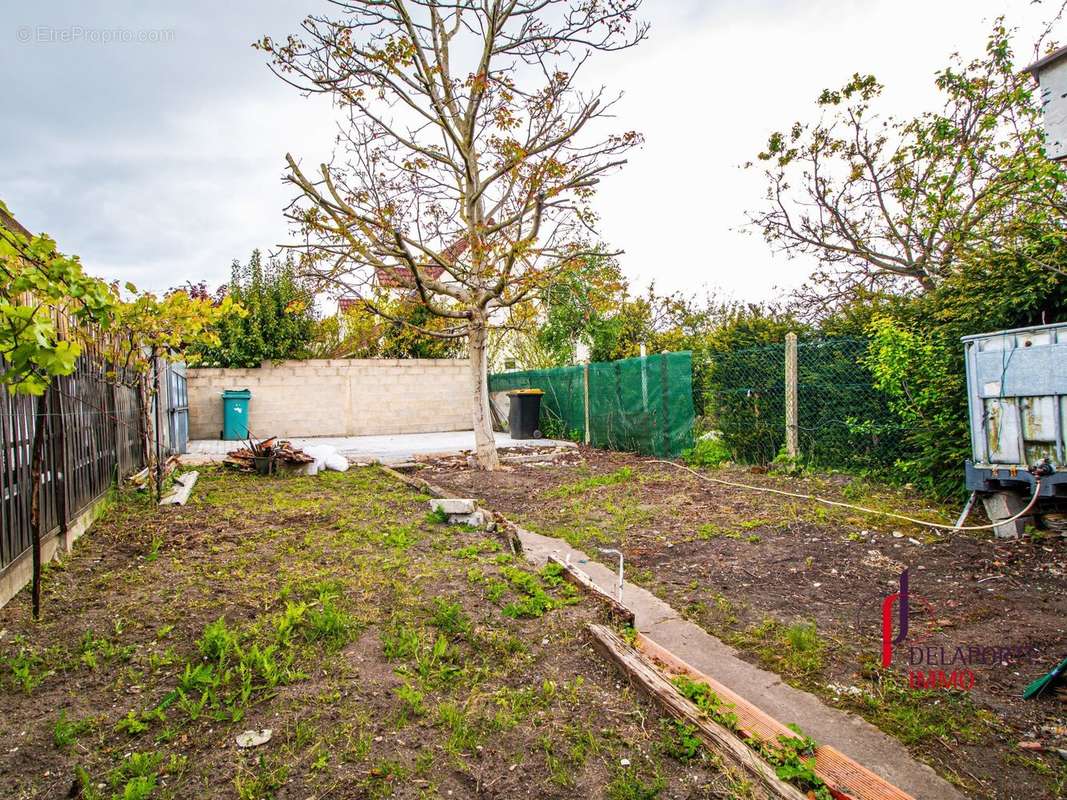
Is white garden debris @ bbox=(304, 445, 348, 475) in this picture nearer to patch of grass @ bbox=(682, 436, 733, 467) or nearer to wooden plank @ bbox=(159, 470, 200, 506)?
wooden plank @ bbox=(159, 470, 200, 506)

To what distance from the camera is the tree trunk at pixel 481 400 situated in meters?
9.58

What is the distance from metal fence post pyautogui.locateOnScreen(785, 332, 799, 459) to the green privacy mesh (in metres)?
1.89

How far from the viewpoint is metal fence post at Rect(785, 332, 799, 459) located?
7738mm

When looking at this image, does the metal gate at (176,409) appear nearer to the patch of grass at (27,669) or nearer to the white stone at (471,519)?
the white stone at (471,519)

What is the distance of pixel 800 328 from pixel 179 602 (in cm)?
775

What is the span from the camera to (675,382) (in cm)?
963

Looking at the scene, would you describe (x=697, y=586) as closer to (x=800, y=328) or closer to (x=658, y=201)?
(x=800, y=328)

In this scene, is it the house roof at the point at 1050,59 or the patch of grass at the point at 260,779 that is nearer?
the patch of grass at the point at 260,779

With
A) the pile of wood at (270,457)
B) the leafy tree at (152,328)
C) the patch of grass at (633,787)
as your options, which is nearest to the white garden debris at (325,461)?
the pile of wood at (270,457)

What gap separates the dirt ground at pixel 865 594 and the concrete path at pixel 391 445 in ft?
15.3

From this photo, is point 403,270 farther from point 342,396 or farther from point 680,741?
point 680,741

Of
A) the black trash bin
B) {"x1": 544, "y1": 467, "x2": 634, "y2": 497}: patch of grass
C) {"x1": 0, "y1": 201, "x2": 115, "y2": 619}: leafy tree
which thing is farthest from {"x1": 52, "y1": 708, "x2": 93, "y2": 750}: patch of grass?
the black trash bin

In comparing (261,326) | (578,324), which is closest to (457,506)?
(578,324)

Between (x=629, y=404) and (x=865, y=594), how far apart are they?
7.35 meters
